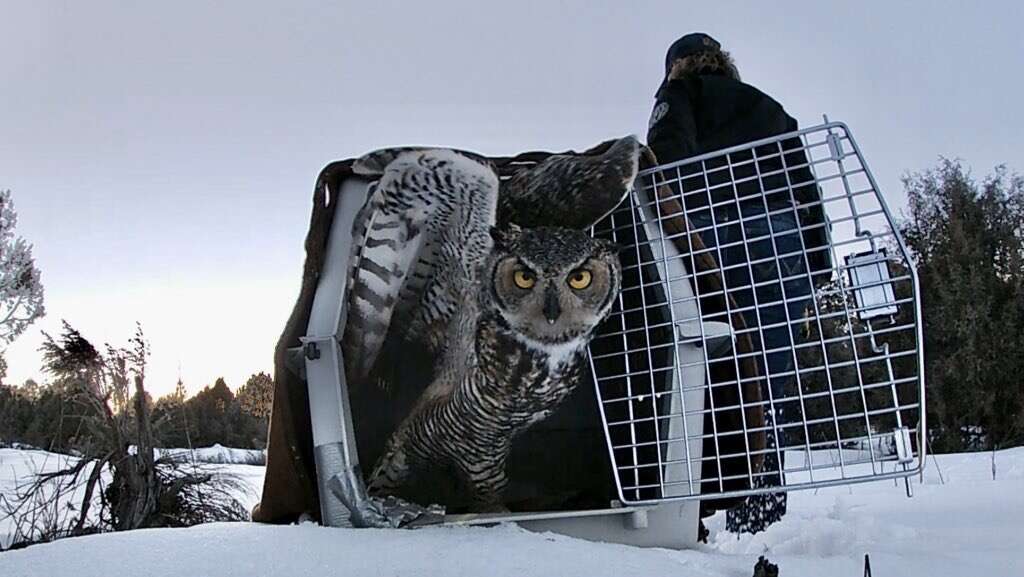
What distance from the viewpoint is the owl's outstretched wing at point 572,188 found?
110 centimetres

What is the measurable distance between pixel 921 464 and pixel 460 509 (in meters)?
0.61

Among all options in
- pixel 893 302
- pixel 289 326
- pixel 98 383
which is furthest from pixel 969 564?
→ pixel 98 383

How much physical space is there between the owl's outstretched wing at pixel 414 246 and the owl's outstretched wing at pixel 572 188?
0.04 metres

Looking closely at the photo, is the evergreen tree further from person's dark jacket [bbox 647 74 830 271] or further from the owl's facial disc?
the owl's facial disc

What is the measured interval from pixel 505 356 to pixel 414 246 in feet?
0.70

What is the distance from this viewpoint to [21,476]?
1.93 meters

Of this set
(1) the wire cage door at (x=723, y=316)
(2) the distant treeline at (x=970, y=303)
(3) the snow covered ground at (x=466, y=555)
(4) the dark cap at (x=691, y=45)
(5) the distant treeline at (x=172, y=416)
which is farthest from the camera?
(2) the distant treeline at (x=970, y=303)

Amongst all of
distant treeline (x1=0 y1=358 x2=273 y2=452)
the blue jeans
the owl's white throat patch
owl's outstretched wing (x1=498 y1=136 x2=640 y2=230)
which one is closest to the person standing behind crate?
the blue jeans

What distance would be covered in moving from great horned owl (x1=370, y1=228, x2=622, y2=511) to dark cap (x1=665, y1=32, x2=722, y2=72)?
744 mm

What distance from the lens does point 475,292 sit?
112 cm

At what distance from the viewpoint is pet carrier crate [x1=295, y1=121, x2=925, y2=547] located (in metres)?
1.05

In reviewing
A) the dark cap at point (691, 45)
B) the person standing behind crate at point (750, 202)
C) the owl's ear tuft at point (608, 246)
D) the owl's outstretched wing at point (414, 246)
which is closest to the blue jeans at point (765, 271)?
the person standing behind crate at point (750, 202)

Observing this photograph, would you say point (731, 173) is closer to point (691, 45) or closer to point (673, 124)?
point (673, 124)

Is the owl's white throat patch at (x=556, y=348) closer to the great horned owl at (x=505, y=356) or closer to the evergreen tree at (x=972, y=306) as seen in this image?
the great horned owl at (x=505, y=356)
